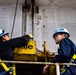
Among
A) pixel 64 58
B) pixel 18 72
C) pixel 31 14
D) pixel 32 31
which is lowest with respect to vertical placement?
pixel 18 72

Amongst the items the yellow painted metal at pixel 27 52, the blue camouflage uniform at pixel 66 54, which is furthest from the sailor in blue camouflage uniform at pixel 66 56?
the yellow painted metal at pixel 27 52

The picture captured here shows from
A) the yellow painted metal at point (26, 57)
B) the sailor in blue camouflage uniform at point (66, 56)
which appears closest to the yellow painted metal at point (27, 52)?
the yellow painted metal at point (26, 57)

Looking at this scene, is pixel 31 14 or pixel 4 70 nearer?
pixel 4 70

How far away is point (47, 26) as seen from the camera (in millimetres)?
7312

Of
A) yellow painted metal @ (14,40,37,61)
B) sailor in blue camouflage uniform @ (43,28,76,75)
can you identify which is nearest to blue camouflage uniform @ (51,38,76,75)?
sailor in blue camouflage uniform @ (43,28,76,75)

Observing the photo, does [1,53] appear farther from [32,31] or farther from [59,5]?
[59,5]

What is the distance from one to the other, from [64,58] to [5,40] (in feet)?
3.85

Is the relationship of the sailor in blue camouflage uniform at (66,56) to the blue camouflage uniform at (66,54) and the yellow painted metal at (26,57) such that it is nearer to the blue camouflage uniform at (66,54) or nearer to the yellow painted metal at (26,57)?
the blue camouflage uniform at (66,54)

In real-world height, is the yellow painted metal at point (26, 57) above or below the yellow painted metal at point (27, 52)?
below

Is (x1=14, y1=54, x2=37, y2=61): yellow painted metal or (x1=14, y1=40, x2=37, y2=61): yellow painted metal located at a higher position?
(x1=14, y1=40, x2=37, y2=61): yellow painted metal

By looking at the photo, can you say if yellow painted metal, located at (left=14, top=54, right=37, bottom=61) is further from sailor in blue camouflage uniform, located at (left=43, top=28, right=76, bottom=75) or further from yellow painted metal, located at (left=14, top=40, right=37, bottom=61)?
sailor in blue camouflage uniform, located at (left=43, top=28, right=76, bottom=75)

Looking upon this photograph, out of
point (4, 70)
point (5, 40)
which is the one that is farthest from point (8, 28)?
point (4, 70)

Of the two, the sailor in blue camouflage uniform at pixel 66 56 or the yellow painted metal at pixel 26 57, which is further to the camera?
the yellow painted metal at pixel 26 57

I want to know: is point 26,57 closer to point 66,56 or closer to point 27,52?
point 27,52
